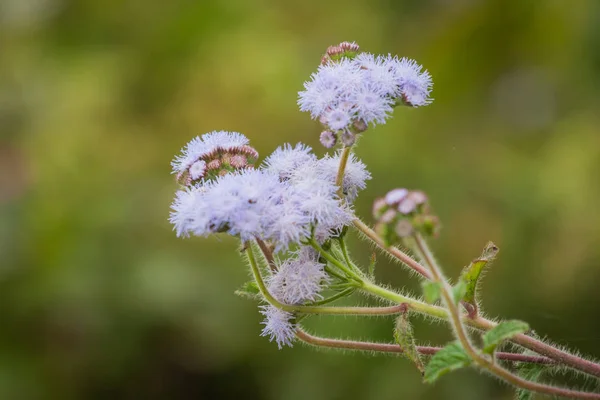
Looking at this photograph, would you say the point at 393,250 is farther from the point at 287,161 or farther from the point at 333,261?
the point at 287,161

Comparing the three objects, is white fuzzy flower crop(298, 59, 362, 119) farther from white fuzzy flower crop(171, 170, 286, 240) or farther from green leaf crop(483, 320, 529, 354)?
green leaf crop(483, 320, 529, 354)

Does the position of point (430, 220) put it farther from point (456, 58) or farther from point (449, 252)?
point (456, 58)

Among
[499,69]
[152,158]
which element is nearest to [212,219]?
[152,158]

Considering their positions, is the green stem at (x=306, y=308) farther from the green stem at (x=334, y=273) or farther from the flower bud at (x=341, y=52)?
the flower bud at (x=341, y=52)

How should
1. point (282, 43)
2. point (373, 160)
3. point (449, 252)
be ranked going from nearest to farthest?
point (449, 252) → point (373, 160) → point (282, 43)

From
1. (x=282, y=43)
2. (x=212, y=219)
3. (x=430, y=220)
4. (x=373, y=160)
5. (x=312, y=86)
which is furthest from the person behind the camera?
(x=282, y=43)

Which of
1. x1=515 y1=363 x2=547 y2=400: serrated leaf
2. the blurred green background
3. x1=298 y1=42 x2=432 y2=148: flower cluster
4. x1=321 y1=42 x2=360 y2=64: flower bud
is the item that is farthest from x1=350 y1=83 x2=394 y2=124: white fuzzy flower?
the blurred green background

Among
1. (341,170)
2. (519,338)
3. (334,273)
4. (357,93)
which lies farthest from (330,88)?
(519,338)
